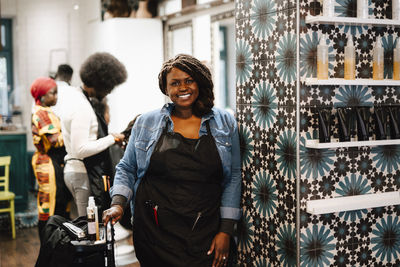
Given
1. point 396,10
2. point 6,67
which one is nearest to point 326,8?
point 396,10

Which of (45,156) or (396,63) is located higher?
(396,63)

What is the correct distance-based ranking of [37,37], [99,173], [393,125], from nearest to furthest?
[393,125]
[99,173]
[37,37]

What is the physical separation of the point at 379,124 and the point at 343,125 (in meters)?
0.23

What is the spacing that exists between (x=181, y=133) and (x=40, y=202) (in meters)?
1.79

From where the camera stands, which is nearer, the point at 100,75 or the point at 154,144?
the point at 154,144

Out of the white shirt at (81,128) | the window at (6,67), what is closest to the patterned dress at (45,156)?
the white shirt at (81,128)

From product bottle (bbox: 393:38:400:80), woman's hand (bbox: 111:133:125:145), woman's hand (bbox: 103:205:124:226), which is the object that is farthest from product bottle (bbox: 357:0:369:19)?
woman's hand (bbox: 111:133:125:145)

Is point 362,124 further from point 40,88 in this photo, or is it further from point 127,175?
point 40,88

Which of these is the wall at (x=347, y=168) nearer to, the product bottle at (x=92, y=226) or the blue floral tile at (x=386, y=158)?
the blue floral tile at (x=386, y=158)

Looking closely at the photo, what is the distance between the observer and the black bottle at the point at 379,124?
2.46 metres

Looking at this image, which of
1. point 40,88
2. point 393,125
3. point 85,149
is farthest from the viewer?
point 40,88

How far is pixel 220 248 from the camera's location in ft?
7.89

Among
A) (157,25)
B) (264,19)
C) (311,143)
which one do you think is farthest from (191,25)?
(311,143)

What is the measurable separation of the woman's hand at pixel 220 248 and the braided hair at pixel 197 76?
23.2 inches
